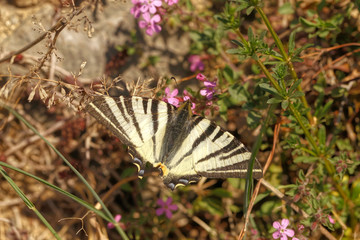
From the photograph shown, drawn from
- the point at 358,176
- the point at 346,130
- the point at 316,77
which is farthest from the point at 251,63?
the point at 358,176

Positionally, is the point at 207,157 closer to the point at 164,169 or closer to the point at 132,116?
the point at 164,169

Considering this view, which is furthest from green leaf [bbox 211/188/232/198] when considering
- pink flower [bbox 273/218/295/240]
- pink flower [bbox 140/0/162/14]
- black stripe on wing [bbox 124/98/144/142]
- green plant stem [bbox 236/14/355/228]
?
pink flower [bbox 140/0/162/14]

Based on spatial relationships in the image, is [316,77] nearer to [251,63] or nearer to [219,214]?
[251,63]

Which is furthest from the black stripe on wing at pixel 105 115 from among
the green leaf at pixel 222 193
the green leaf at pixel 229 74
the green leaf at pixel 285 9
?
the green leaf at pixel 285 9

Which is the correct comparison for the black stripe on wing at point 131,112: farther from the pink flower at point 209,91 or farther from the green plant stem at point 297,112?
the green plant stem at point 297,112

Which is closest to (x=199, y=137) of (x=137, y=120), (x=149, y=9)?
(x=137, y=120)

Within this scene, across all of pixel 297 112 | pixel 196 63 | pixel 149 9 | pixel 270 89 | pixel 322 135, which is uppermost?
pixel 149 9
